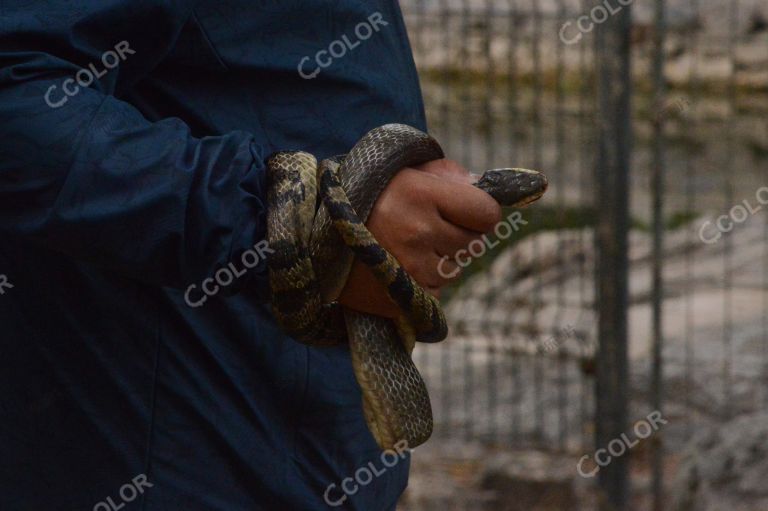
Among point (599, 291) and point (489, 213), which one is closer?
point (489, 213)

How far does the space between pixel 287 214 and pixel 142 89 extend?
1.21 ft

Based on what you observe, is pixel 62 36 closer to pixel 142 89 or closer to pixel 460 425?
pixel 142 89

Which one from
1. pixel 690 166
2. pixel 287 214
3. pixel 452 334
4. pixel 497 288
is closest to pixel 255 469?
pixel 287 214

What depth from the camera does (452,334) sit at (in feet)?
18.5

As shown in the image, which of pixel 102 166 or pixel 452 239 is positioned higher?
pixel 102 166

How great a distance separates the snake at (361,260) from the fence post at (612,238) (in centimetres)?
287
